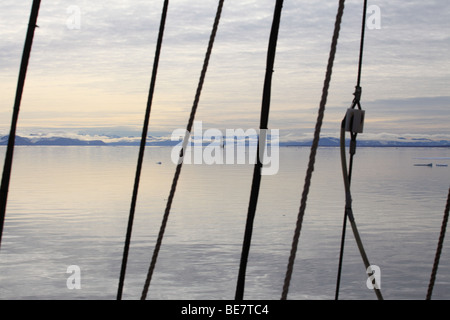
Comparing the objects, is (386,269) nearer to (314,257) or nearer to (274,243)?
(314,257)

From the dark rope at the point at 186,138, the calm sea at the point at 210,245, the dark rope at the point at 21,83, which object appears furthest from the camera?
the calm sea at the point at 210,245

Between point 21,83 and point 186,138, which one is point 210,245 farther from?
point 21,83

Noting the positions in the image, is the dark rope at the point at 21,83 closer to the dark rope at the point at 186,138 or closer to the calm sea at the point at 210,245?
the dark rope at the point at 186,138

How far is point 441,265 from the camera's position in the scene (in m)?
15.3

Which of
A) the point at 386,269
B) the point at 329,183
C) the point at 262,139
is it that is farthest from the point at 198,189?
the point at 262,139

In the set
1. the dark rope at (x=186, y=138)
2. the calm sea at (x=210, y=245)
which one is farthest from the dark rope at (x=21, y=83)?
the calm sea at (x=210, y=245)

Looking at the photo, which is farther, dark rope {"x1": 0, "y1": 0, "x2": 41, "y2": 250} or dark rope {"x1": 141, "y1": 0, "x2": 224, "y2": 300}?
dark rope {"x1": 141, "y1": 0, "x2": 224, "y2": 300}

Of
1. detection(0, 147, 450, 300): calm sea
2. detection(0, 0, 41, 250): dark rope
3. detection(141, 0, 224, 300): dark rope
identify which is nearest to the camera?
detection(0, 0, 41, 250): dark rope

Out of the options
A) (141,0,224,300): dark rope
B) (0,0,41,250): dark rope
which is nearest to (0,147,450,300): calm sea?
(141,0,224,300): dark rope

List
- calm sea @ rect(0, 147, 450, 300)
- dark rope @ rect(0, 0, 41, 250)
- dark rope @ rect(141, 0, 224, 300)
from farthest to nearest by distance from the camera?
calm sea @ rect(0, 147, 450, 300)
dark rope @ rect(141, 0, 224, 300)
dark rope @ rect(0, 0, 41, 250)

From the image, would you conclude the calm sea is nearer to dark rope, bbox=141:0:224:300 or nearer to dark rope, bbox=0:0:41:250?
dark rope, bbox=141:0:224:300

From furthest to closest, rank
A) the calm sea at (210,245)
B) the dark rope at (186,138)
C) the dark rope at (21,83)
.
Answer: the calm sea at (210,245)
the dark rope at (186,138)
the dark rope at (21,83)

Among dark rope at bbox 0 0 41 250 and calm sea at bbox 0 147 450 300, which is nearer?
dark rope at bbox 0 0 41 250
